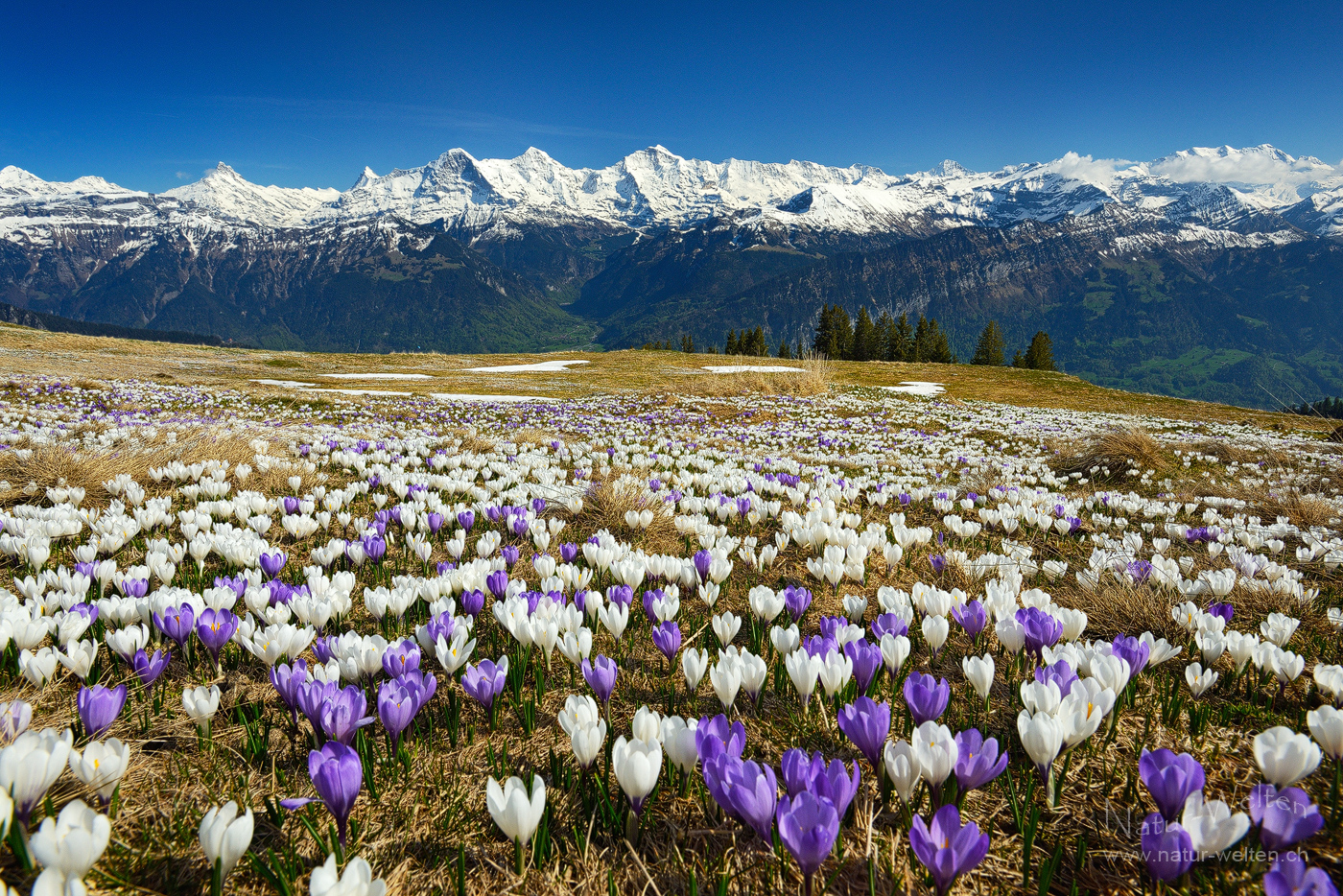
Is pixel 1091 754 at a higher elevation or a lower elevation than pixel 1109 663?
lower

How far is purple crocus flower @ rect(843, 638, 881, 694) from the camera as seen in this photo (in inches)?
84.0

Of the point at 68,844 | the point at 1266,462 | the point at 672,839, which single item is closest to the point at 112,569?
the point at 68,844

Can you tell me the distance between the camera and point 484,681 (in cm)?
204

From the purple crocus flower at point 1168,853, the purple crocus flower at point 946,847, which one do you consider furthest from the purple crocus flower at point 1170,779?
the purple crocus flower at point 946,847

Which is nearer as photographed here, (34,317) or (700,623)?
(700,623)

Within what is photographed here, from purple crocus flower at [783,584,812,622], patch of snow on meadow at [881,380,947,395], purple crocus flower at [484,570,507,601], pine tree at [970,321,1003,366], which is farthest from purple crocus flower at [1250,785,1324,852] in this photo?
pine tree at [970,321,1003,366]

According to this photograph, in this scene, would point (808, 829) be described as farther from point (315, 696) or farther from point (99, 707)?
point (99, 707)

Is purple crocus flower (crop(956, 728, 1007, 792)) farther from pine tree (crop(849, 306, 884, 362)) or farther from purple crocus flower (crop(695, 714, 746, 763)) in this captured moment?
pine tree (crop(849, 306, 884, 362))

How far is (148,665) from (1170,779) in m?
3.21

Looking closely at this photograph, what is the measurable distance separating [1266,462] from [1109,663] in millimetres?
11430

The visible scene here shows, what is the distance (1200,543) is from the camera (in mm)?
4867

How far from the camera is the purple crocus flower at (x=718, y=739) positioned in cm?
156

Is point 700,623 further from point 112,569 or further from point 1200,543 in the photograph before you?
point 1200,543

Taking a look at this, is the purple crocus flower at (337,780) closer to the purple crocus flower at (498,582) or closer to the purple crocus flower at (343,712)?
the purple crocus flower at (343,712)
